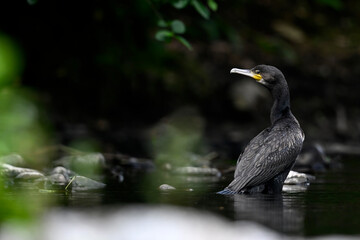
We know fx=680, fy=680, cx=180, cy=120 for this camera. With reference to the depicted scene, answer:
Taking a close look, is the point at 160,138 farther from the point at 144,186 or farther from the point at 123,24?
the point at 144,186

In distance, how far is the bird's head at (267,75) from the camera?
756 cm

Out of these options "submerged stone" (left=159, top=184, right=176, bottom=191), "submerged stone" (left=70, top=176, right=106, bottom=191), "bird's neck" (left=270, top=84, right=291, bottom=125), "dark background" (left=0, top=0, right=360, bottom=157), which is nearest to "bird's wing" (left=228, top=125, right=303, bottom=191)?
"bird's neck" (left=270, top=84, right=291, bottom=125)

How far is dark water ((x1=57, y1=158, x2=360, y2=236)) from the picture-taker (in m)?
4.23

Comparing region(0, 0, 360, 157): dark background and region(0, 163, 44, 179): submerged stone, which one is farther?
region(0, 0, 360, 157): dark background

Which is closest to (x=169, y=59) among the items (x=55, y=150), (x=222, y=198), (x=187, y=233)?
(x=55, y=150)

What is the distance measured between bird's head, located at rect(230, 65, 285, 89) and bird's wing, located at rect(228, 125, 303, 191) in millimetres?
736

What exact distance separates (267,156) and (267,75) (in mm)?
1282

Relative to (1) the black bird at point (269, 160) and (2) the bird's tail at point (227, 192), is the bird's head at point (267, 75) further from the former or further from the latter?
(2) the bird's tail at point (227, 192)

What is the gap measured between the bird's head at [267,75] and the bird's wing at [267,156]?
2.41 ft

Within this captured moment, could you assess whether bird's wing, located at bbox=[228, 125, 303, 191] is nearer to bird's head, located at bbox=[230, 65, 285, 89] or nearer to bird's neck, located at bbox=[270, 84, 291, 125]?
bird's neck, located at bbox=[270, 84, 291, 125]

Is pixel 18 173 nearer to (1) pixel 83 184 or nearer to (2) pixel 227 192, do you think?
(1) pixel 83 184

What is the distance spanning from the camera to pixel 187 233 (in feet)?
11.0

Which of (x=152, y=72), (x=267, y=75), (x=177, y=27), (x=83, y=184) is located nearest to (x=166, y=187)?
(x=83, y=184)

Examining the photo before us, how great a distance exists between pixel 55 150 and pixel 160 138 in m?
2.73
